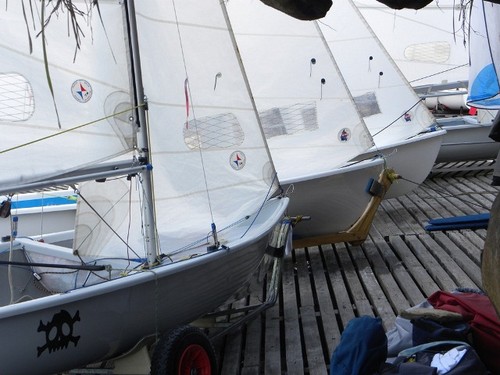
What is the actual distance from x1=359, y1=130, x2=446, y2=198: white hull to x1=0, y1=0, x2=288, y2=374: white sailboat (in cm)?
368

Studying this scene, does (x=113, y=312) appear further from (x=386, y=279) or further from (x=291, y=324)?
(x=386, y=279)

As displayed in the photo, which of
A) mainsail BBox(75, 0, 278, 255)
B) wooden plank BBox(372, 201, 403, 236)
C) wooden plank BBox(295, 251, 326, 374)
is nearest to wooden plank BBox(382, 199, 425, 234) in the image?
wooden plank BBox(372, 201, 403, 236)

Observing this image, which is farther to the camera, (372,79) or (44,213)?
(372,79)

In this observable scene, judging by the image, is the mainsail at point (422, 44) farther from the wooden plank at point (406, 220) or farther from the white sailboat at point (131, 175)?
the white sailboat at point (131, 175)

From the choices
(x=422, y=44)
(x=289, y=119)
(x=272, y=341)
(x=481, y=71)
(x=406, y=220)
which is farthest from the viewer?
(x=422, y=44)

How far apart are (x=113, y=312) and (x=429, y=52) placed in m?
10.4

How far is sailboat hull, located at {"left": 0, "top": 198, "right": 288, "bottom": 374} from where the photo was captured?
381 centimetres

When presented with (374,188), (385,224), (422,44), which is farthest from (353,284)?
(422,44)

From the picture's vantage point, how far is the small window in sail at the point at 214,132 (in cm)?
534

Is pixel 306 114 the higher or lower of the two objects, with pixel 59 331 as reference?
higher

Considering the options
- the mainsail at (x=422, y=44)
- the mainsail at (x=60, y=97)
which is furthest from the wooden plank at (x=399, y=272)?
the mainsail at (x=422, y=44)

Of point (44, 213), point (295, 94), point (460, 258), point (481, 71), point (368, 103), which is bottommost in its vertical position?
point (460, 258)

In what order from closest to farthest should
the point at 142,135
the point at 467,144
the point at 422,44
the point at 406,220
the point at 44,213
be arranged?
the point at 142,135
the point at 44,213
the point at 406,220
the point at 467,144
the point at 422,44

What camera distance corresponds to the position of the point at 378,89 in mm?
10094
